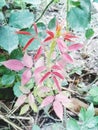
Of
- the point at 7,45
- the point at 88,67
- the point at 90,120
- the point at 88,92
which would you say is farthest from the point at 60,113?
the point at 88,67

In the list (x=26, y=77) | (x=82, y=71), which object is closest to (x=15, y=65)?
(x=26, y=77)

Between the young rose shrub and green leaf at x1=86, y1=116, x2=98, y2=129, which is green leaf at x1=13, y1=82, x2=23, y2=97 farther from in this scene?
green leaf at x1=86, y1=116, x2=98, y2=129

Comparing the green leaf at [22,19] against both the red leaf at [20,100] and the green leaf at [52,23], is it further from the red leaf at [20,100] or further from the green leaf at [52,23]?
the red leaf at [20,100]

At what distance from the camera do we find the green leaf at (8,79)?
3.75ft

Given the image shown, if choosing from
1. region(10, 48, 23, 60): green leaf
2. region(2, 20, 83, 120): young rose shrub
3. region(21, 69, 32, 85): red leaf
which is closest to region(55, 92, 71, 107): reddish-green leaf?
region(2, 20, 83, 120): young rose shrub

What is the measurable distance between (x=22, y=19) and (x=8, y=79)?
0.23 meters

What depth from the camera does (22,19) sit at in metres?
1.05

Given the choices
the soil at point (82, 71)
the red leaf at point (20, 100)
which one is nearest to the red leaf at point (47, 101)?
the red leaf at point (20, 100)

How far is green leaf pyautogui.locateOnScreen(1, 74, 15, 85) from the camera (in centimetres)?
114

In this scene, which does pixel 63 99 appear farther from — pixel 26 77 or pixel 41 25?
pixel 41 25

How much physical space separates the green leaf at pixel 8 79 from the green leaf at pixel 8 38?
18 centimetres

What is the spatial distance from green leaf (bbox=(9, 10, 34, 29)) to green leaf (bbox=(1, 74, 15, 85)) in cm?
20

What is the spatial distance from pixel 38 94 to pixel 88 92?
0.93 ft

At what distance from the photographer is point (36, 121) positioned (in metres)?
1.26
